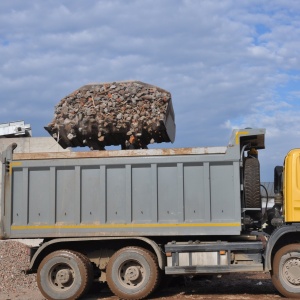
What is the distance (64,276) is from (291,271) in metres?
3.92

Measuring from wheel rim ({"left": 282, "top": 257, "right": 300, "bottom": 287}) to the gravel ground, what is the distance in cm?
49

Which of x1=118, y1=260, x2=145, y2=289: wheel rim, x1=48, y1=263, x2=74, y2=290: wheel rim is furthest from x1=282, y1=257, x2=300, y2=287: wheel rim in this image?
x1=48, y1=263, x2=74, y2=290: wheel rim

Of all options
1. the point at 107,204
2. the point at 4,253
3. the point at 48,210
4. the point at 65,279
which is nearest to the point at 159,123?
the point at 107,204

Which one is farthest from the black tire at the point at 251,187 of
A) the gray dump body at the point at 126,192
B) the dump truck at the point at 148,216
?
the gray dump body at the point at 126,192

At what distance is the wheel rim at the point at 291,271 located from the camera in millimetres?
8773

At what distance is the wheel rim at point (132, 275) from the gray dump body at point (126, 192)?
1.88 feet

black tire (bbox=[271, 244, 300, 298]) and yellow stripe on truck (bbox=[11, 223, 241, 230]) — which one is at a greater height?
yellow stripe on truck (bbox=[11, 223, 241, 230])

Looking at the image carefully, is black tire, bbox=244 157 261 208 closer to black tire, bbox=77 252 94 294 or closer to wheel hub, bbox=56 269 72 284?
black tire, bbox=77 252 94 294

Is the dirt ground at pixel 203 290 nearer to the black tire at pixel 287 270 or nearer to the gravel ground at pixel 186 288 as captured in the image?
the gravel ground at pixel 186 288

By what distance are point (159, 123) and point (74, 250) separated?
2.90 meters

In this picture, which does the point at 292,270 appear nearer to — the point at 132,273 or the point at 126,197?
the point at 132,273

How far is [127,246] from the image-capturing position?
9.35 meters

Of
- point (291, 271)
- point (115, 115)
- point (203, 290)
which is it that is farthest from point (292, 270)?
point (115, 115)

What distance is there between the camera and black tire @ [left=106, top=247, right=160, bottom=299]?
9.06m
